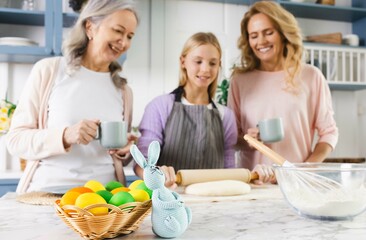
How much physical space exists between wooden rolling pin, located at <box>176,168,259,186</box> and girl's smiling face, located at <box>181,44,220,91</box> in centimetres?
46

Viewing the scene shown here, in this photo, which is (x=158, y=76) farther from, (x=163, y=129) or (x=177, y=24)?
(x=163, y=129)

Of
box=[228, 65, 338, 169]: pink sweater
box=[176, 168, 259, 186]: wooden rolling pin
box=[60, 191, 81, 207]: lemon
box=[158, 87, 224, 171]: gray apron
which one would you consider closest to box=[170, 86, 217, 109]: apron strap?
box=[158, 87, 224, 171]: gray apron

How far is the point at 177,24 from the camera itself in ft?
9.59

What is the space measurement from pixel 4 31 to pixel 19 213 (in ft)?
6.47

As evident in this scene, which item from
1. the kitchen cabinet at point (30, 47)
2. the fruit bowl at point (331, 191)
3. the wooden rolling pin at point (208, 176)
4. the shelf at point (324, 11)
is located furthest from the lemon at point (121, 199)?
the shelf at point (324, 11)

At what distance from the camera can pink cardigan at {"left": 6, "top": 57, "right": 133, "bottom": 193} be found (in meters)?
1.37

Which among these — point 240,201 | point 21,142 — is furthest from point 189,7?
point 240,201

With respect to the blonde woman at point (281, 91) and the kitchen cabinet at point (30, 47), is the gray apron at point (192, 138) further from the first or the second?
the kitchen cabinet at point (30, 47)

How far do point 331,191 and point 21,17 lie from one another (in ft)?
7.20

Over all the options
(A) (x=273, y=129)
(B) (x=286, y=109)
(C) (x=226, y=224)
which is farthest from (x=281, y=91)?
(C) (x=226, y=224)

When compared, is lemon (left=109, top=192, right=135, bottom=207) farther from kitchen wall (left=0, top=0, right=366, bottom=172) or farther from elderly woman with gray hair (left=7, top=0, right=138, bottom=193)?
kitchen wall (left=0, top=0, right=366, bottom=172)

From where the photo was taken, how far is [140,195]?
2.41ft

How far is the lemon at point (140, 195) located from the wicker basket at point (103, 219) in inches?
0.8

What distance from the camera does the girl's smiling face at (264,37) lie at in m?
1.76
